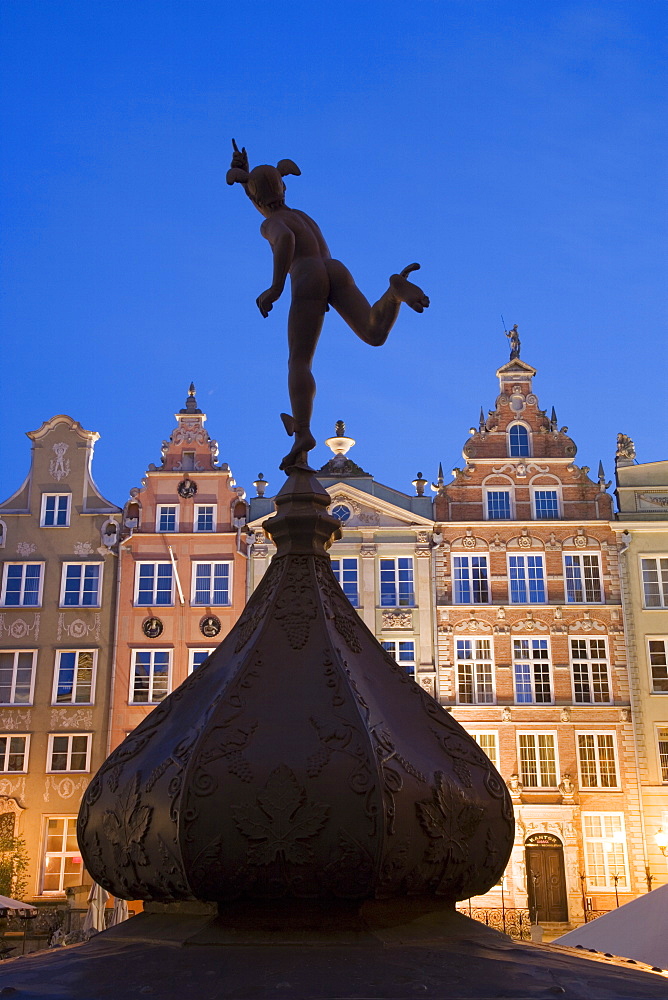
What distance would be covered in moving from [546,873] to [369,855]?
2543 cm

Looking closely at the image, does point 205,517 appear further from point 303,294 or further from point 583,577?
point 303,294

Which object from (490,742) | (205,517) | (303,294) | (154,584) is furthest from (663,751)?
(303,294)

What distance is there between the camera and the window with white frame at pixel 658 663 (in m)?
27.5

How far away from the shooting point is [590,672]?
27.8 meters

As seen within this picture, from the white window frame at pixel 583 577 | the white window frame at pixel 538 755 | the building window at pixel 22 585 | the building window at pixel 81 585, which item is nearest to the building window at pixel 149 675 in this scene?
the building window at pixel 81 585

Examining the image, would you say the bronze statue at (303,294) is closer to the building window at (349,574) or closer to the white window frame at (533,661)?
the building window at (349,574)

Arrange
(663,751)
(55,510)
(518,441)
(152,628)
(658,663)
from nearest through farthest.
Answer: (663,751) < (658,663) < (152,628) < (55,510) < (518,441)

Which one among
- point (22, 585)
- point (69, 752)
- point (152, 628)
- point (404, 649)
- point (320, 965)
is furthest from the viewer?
point (22, 585)

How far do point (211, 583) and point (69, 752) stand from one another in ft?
18.9

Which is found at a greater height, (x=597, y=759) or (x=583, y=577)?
(x=583, y=577)

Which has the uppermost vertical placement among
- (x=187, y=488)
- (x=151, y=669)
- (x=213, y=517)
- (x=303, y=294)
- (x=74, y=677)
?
(x=187, y=488)

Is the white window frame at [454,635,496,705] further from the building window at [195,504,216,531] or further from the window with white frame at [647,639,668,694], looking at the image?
the building window at [195,504,216,531]

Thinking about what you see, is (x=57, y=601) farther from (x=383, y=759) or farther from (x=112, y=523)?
(x=383, y=759)

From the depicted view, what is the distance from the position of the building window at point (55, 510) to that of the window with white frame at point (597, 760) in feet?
50.1
